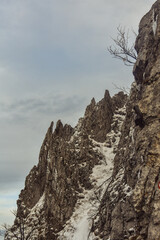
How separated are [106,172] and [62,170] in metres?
4.87

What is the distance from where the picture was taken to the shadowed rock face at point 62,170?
1176 inches

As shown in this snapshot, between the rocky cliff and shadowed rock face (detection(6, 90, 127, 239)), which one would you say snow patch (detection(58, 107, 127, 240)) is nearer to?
the rocky cliff

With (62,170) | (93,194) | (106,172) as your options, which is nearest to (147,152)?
(93,194)

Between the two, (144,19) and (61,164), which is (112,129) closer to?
(61,164)

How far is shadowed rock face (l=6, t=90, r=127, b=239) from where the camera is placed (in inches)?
1176

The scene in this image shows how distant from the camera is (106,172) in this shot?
104 feet

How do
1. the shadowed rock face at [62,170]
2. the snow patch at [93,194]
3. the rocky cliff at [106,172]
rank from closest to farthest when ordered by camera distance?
the rocky cliff at [106,172]
the snow patch at [93,194]
the shadowed rock face at [62,170]

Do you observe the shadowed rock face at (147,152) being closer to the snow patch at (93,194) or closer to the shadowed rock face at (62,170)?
the snow patch at (93,194)

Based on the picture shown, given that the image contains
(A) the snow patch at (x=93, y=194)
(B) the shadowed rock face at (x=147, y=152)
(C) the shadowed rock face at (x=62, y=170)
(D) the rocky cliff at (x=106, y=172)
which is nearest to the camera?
(B) the shadowed rock face at (x=147, y=152)

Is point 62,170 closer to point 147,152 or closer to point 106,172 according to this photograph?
point 106,172

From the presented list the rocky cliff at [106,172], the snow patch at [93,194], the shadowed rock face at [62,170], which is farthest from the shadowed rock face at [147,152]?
the shadowed rock face at [62,170]

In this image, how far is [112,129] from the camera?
124 feet

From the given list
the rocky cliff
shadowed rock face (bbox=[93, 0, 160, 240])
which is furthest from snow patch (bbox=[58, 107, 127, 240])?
shadowed rock face (bbox=[93, 0, 160, 240])

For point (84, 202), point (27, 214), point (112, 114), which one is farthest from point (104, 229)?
point (112, 114)
